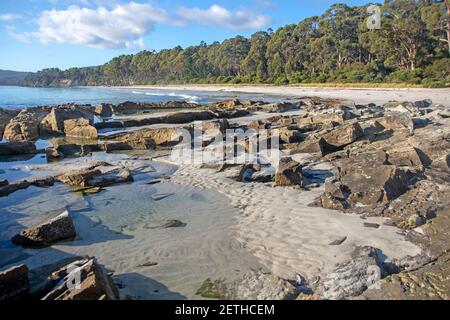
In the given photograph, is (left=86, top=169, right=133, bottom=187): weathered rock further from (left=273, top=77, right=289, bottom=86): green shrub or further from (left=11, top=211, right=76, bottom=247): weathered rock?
(left=273, top=77, right=289, bottom=86): green shrub

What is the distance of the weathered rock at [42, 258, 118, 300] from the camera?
12.7ft

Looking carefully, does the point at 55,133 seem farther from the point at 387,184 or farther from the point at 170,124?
the point at 387,184

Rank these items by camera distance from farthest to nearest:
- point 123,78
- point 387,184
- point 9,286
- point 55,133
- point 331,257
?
point 123,78 → point 55,133 → point 387,184 → point 331,257 → point 9,286

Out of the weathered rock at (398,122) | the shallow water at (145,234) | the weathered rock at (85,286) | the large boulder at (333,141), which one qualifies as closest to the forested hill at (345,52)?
the weathered rock at (398,122)

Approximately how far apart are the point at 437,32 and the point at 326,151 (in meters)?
55.0

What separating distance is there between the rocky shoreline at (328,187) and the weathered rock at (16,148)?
0.04 metres

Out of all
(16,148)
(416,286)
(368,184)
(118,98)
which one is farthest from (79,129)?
(118,98)

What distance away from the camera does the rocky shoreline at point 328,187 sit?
432 cm

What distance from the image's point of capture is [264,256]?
18.4ft

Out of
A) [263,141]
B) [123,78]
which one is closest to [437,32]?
[263,141]

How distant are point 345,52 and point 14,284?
71.8 metres

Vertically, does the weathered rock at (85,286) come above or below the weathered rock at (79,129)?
above

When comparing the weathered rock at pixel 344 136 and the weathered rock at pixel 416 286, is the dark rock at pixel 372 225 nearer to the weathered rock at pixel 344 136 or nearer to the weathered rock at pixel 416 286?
the weathered rock at pixel 416 286

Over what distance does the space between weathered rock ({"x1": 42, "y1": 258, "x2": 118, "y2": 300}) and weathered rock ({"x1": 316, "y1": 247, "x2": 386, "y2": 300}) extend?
2.39 m
